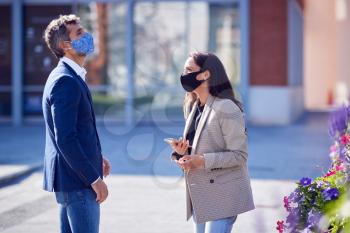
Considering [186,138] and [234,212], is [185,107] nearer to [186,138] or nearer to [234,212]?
[186,138]

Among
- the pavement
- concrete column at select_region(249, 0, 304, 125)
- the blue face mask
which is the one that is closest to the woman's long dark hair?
the blue face mask

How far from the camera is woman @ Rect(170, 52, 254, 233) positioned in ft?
14.7

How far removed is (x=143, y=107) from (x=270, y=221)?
11753 millimetres

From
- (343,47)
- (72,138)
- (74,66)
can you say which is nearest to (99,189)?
(72,138)

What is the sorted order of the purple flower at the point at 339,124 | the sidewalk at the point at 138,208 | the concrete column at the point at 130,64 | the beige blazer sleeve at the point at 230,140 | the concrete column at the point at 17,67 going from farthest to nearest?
the concrete column at the point at 17,67 < the concrete column at the point at 130,64 < the purple flower at the point at 339,124 < the sidewalk at the point at 138,208 < the beige blazer sleeve at the point at 230,140

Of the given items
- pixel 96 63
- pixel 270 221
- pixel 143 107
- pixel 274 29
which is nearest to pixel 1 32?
pixel 96 63

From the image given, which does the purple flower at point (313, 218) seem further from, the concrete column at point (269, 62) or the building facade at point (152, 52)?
the concrete column at point (269, 62)

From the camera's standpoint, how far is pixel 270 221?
7793 millimetres

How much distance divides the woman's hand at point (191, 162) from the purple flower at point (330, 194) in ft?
2.45

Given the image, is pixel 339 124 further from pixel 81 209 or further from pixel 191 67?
pixel 81 209

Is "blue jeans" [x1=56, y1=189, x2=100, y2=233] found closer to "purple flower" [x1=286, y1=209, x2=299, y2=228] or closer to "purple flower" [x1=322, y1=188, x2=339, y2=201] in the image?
"purple flower" [x1=286, y1=209, x2=299, y2=228]

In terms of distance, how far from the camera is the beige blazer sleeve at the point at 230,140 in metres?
4.43

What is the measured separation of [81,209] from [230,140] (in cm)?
99

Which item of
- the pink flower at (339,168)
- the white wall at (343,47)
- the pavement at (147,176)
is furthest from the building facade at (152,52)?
the pink flower at (339,168)
